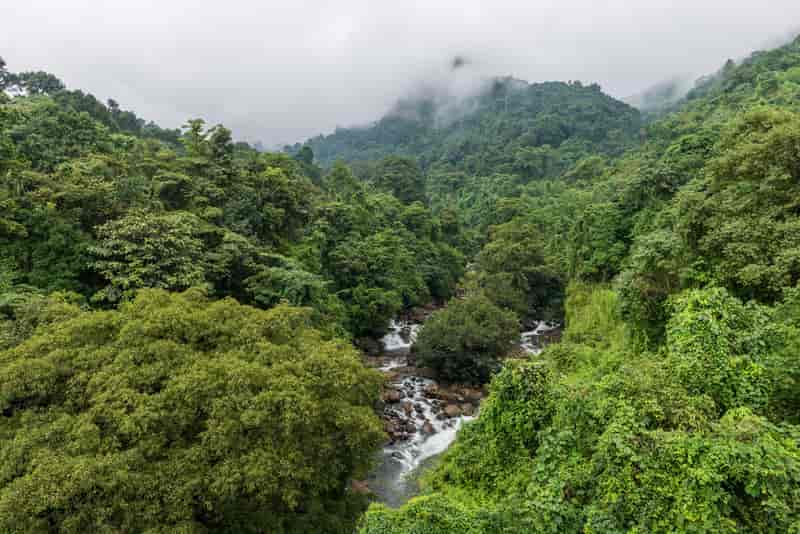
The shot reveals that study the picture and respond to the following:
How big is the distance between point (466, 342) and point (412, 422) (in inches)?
240

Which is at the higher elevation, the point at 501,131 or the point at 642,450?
the point at 501,131

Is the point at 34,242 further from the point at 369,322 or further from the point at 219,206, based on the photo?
the point at 369,322

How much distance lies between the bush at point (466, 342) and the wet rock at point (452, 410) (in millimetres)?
2680

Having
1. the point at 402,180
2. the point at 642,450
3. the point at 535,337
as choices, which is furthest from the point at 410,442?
the point at 402,180

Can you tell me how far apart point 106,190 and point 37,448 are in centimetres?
1410

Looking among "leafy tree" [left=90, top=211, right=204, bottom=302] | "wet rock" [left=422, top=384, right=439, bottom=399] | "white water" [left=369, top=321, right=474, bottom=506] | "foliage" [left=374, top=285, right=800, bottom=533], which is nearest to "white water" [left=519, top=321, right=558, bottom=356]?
"wet rock" [left=422, top=384, right=439, bottom=399]

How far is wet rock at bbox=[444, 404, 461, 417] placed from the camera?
24.0 metres

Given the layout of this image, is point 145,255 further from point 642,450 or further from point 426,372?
point 426,372

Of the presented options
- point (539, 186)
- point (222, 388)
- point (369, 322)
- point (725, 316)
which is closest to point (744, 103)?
point (539, 186)

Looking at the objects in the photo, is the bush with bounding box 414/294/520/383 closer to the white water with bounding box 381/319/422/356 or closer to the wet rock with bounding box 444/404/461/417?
the wet rock with bounding box 444/404/461/417

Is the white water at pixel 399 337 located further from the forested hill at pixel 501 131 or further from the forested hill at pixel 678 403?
the forested hill at pixel 501 131

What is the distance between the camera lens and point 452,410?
2417cm

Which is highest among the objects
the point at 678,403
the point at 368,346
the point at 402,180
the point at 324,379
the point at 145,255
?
the point at 402,180

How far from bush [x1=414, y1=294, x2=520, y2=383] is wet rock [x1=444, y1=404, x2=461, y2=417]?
2.68 m
